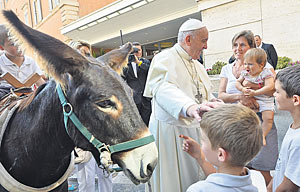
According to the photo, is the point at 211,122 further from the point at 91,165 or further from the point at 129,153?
the point at 91,165

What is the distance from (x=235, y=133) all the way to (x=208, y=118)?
170 mm

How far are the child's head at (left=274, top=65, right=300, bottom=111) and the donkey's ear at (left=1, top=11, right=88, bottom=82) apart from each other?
163 centimetres

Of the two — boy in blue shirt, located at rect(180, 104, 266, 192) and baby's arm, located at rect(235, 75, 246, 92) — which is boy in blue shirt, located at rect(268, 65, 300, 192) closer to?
boy in blue shirt, located at rect(180, 104, 266, 192)

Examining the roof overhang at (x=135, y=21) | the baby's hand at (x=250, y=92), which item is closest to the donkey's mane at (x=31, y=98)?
the baby's hand at (x=250, y=92)

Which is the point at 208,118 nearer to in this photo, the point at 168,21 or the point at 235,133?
the point at 235,133

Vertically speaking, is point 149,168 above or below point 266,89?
below

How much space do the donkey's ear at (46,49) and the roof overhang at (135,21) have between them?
11570 millimetres

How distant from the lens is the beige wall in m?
7.88

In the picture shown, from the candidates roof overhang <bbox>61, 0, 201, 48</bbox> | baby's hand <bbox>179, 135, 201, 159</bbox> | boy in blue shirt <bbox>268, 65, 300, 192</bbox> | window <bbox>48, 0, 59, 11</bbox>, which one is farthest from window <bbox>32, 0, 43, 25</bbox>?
boy in blue shirt <bbox>268, 65, 300, 192</bbox>

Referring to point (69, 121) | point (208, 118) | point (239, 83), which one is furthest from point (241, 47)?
point (69, 121)

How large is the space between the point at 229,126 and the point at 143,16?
14.6 m

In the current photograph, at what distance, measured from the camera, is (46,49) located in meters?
1.31

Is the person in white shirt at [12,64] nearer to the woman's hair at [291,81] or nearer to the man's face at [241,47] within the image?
the woman's hair at [291,81]

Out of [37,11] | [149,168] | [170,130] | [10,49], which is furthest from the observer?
[37,11]
